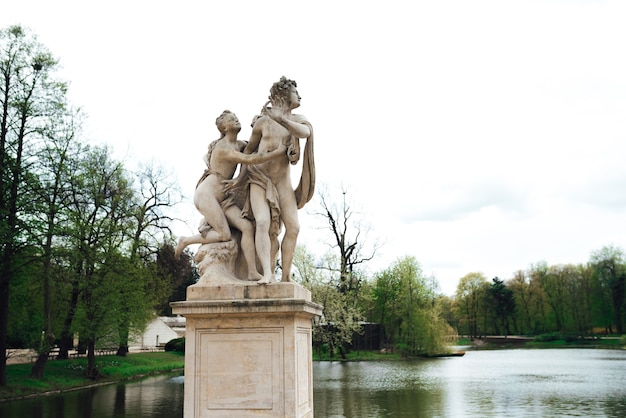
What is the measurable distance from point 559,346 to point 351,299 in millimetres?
34879

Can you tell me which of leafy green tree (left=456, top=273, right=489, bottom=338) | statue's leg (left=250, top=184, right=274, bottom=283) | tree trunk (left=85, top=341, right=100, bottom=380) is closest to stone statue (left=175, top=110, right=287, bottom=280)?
statue's leg (left=250, top=184, right=274, bottom=283)

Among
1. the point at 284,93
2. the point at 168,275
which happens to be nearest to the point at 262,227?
the point at 284,93

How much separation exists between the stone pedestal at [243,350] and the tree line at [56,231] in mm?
18447

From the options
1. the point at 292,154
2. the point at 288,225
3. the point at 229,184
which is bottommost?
the point at 288,225

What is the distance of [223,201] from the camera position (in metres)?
7.36

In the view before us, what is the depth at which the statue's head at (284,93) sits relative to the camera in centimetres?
727

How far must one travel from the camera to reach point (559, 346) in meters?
66.5

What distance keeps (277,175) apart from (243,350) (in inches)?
86.4

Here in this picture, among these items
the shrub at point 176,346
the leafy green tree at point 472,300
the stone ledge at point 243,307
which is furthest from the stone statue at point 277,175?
the leafy green tree at point 472,300

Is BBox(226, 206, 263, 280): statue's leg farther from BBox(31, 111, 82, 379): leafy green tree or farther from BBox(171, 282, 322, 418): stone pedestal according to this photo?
BBox(31, 111, 82, 379): leafy green tree

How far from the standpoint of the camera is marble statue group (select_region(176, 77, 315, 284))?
7090 mm

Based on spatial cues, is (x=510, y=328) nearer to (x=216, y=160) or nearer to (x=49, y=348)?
(x=49, y=348)

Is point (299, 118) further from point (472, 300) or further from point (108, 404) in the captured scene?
point (472, 300)

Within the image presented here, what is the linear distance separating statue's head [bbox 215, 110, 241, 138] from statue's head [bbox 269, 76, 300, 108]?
21.3 inches
